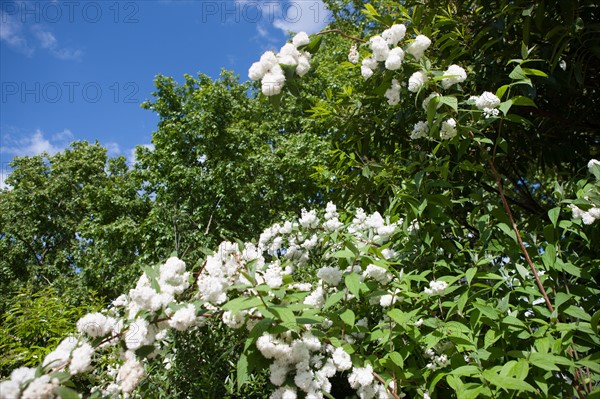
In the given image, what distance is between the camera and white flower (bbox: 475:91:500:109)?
5.67ft

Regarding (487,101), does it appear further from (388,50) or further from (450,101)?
(388,50)

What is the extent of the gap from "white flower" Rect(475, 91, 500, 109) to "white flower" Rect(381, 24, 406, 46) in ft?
1.68

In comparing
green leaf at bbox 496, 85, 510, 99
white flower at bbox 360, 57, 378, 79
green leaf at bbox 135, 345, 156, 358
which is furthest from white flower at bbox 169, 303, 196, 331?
green leaf at bbox 496, 85, 510, 99

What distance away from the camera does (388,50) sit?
76.0 inches

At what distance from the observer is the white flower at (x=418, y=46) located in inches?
72.9

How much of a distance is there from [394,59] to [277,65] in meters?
0.58

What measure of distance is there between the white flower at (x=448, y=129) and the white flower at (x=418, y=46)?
387 mm

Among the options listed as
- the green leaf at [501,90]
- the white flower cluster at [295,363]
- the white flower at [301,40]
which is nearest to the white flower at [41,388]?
the white flower cluster at [295,363]

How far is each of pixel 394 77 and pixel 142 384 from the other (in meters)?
2.00

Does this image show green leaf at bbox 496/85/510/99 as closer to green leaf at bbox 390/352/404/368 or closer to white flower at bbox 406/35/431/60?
white flower at bbox 406/35/431/60

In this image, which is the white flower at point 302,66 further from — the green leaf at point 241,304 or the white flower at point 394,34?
the green leaf at point 241,304

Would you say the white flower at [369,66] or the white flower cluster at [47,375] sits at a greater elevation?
the white flower at [369,66]

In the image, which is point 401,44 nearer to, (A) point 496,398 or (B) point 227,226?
(A) point 496,398

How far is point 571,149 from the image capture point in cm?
262
